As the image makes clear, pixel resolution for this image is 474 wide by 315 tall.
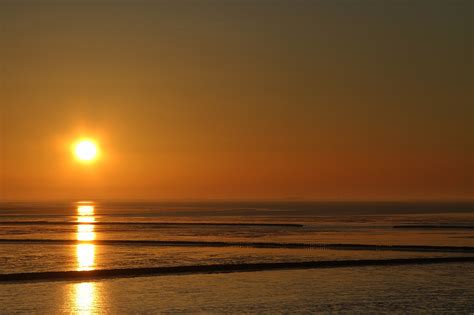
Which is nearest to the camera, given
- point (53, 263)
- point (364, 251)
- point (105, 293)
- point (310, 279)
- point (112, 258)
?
point (105, 293)

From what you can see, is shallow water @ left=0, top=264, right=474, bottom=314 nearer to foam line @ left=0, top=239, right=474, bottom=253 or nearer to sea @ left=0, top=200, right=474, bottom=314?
sea @ left=0, top=200, right=474, bottom=314

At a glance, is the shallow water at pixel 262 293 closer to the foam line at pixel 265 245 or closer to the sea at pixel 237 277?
the sea at pixel 237 277

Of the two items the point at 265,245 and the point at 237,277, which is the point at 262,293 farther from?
the point at 265,245

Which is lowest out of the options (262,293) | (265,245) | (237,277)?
(262,293)

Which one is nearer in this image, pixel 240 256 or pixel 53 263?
pixel 53 263

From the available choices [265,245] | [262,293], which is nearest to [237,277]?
[262,293]

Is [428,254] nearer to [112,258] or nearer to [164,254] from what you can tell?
[164,254]

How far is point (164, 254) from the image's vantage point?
1585 inches

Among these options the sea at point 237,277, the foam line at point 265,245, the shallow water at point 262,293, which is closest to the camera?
the shallow water at point 262,293

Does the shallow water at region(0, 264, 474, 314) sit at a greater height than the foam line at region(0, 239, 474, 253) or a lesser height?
lesser

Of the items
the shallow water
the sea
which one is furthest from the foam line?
the shallow water

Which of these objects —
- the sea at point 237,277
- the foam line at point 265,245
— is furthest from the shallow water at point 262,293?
the foam line at point 265,245

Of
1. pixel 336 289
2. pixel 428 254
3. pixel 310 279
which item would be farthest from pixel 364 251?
pixel 336 289

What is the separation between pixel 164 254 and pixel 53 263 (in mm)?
6801
